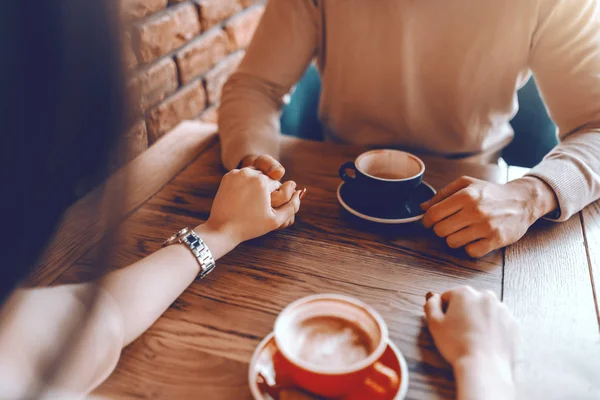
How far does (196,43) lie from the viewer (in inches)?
54.6

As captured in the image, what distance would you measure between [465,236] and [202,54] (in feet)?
3.24

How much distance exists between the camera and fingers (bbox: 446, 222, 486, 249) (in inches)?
30.3

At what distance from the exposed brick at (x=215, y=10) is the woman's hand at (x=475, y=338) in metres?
1.09

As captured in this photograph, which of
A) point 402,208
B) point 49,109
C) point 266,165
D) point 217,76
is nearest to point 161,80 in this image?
point 217,76

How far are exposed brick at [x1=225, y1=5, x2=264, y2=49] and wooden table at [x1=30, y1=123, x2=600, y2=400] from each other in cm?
79

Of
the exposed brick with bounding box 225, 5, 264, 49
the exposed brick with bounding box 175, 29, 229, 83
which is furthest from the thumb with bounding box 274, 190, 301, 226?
the exposed brick with bounding box 225, 5, 264, 49

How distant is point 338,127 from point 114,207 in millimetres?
992

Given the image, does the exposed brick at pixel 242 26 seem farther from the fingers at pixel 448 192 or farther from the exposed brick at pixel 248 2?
the fingers at pixel 448 192

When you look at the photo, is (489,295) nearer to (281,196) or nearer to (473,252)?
(473,252)

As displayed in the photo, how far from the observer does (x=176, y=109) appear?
4.45 feet

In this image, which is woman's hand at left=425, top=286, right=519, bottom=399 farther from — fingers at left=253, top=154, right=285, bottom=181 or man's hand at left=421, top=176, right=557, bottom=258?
fingers at left=253, top=154, right=285, bottom=181

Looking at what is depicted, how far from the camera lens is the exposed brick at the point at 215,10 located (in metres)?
1.39

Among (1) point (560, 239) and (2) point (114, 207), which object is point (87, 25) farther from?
(1) point (560, 239)

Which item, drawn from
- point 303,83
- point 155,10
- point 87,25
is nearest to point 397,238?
point 87,25
